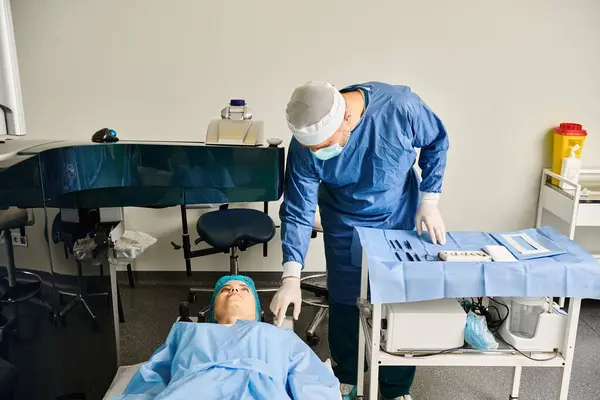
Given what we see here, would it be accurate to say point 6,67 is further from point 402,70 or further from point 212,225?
point 402,70

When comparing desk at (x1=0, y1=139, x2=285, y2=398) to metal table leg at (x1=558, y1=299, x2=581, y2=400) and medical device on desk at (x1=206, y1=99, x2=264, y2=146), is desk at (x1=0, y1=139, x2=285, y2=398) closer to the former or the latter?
medical device on desk at (x1=206, y1=99, x2=264, y2=146)

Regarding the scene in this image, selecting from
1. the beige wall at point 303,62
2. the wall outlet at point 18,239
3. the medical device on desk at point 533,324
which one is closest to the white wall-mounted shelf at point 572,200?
the beige wall at point 303,62

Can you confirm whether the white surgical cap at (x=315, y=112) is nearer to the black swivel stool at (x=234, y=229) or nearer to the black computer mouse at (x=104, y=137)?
the black computer mouse at (x=104, y=137)

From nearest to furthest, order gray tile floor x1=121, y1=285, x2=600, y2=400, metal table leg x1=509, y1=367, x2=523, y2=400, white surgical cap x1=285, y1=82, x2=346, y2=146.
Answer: white surgical cap x1=285, y1=82, x2=346, y2=146
metal table leg x1=509, y1=367, x2=523, y2=400
gray tile floor x1=121, y1=285, x2=600, y2=400

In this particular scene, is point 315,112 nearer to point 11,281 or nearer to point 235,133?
point 235,133

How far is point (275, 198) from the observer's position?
1630 millimetres

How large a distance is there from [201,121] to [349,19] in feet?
3.23

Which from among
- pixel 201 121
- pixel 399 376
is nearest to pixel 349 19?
pixel 201 121

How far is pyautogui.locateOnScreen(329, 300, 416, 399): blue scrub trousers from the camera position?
1.90 metres

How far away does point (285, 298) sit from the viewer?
1.55m

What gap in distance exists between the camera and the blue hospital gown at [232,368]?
1.28m

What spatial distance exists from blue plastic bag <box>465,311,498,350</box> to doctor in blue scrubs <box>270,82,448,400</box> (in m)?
0.28

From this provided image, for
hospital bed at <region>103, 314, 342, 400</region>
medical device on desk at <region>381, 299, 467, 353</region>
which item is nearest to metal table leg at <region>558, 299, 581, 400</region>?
medical device on desk at <region>381, 299, 467, 353</region>

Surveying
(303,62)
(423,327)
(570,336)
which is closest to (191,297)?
(303,62)
